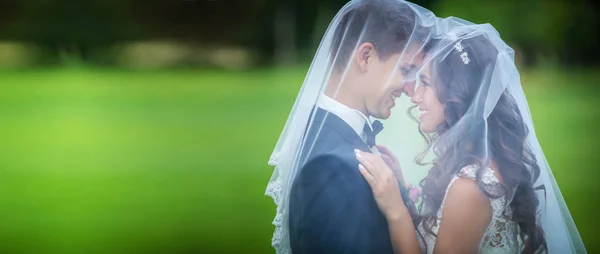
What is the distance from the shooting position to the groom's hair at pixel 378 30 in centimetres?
181

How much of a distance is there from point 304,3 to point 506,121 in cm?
76

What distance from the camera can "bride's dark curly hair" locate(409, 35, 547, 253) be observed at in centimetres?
178

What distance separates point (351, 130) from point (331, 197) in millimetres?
207

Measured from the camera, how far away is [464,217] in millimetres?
1704

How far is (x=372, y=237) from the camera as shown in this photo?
6.03ft

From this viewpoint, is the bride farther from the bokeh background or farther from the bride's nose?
the bokeh background

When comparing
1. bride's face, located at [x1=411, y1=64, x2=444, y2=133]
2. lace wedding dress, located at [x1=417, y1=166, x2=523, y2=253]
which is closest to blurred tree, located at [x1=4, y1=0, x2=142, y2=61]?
bride's face, located at [x1=411, y1=64, x2=444, y2=133]

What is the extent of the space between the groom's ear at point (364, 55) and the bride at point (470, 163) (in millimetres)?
166

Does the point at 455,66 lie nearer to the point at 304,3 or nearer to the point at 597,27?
the point at 304,3

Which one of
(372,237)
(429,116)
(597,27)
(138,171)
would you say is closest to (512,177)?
(429,116)

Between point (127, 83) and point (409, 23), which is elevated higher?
point (127, 83)

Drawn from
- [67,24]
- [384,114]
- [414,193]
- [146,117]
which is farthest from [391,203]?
[67,24]

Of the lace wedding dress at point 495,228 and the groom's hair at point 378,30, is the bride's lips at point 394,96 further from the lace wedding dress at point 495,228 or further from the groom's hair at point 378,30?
the lace wedding dress at point 495,228

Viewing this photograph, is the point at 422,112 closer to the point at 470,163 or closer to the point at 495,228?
the point at 470,163
